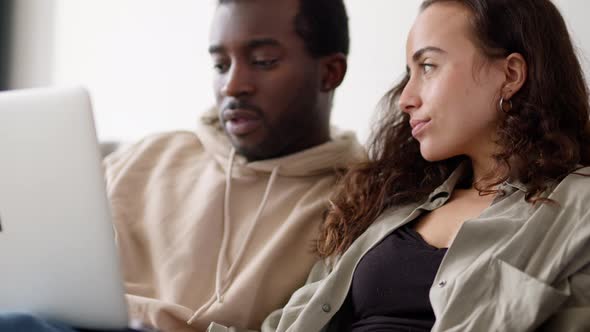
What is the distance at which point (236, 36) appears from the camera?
1569 millimetres

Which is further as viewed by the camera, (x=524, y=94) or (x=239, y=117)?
(x=239, y=117)

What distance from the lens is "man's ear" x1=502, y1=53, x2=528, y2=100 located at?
1.21 metres

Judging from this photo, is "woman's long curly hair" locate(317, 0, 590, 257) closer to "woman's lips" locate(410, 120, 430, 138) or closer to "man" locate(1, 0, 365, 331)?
"woman's lips" locate(410, 120, 430, 138)

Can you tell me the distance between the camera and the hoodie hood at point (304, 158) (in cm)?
161

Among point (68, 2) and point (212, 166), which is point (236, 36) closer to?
point (212, 166)

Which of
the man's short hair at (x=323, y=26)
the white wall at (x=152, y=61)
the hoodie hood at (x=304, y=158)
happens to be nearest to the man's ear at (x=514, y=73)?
the hoodie hood at (x=304, y=158)

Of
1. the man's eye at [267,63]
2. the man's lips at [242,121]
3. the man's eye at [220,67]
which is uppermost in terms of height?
the man's eye at [267,63]

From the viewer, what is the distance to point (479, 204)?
1.26 metres

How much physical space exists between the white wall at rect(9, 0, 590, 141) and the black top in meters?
0.60

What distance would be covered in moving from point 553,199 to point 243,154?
733 mm

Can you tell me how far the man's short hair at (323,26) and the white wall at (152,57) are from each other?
0.15 meters

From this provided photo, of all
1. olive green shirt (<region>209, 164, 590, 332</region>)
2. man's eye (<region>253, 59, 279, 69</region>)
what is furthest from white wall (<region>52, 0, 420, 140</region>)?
olive green shirt (<region>209, 164, 590, 332</region>)

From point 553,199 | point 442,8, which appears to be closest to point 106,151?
point 442,8

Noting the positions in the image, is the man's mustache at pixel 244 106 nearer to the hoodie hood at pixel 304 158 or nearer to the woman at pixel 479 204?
the hoodie hood at pixel 304 158
